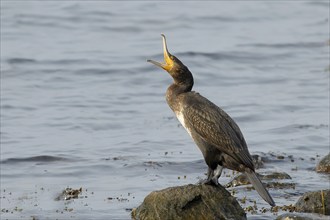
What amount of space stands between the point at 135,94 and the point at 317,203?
34.0 ft

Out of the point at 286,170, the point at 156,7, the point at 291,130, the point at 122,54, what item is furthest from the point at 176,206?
the point at 156,7

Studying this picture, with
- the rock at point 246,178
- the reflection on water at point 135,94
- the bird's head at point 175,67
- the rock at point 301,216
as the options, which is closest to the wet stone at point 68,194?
the reflection on water at point 135,94

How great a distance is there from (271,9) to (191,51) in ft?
22.1

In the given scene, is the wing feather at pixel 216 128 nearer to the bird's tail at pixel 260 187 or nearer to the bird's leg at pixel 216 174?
the bird's tail at pixel 260 187

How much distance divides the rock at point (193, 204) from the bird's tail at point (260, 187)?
13.9 inches

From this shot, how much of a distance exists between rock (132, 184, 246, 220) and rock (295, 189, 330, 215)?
1185 millimetres

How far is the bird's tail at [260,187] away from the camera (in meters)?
11.2

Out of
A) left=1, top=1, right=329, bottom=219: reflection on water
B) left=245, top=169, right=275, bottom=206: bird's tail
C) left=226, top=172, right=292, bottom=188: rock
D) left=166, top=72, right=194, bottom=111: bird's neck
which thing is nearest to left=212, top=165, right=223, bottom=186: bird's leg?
left=245, top=169, right=275, bottom=206: bird's tail

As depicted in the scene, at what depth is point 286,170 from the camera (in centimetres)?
1564

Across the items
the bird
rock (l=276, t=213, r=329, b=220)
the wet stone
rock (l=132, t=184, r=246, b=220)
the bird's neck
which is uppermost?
the bird's neck

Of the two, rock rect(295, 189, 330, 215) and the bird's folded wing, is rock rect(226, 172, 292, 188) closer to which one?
rock rect(295, 189, 330, 215)

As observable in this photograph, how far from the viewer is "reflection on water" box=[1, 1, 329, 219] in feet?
49.6

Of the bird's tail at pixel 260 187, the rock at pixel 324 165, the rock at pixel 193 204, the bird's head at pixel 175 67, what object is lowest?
the rock at pixel 324 165

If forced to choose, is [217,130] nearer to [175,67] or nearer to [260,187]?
[260,187]
